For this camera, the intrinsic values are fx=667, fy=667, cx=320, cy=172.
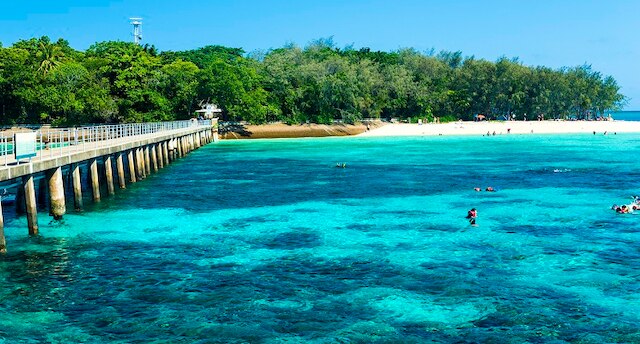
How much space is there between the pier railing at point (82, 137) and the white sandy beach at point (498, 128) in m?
34.6

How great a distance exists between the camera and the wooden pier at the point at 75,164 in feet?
80.9

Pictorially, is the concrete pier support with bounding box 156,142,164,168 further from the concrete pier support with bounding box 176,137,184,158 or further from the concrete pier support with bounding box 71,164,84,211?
the concrete pier support with bounding box 71,164,84,211

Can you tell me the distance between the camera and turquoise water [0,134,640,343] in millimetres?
15672

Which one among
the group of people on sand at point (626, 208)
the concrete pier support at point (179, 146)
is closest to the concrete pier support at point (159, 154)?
the concrete pier support at point (179, 146)

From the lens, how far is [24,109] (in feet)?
269

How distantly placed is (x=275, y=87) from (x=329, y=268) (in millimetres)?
88074

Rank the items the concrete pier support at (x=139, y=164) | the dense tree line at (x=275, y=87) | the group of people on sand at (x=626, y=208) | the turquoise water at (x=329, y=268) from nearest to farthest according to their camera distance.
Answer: the turquoise water at (x=329, y=268) → the group of people on sand at (x=626, y=208) → the concrete pier support at (x=139, y=164) → the dense tree line at (x=275, y=87)

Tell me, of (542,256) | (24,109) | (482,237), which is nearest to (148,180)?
(482,237)

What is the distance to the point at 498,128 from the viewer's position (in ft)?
402

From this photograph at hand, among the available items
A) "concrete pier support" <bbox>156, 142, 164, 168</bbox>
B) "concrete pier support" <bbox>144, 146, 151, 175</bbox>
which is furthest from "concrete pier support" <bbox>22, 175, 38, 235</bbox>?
"concrete pier support" <bbox>156, 142, 164, 168</bbox>

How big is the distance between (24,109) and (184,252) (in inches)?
2669

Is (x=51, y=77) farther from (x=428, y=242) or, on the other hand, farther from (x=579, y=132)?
(x=579, y=132)

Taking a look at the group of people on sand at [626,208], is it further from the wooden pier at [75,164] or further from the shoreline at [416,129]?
the shoreline at [416,129]

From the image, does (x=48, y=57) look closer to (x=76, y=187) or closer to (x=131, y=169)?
(x=131, y=169)
